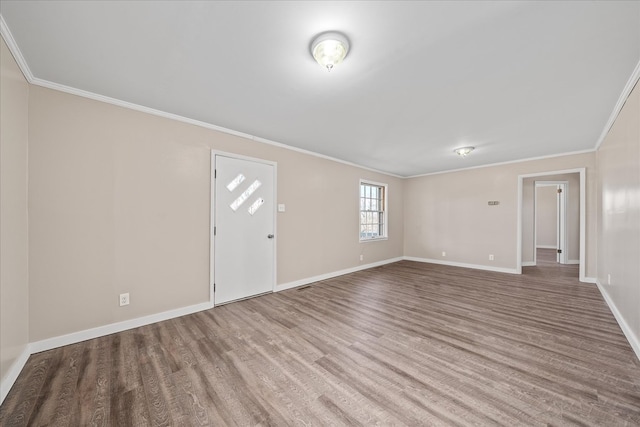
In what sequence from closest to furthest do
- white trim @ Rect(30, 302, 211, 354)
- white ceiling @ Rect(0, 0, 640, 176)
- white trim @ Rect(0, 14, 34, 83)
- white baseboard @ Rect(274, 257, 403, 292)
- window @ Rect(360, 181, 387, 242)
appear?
white ceiling @ Rect(0, 0, 640, 176)
white trim @ Rect(0, 14, 34, 83)
white trim @ Rect(30, 302, 211, 354)
white baseboard @ Rect(274, 257, 403, 292)
window @ Rect(360, 181, 387, 242)

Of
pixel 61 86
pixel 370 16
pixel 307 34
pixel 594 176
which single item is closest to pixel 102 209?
pixel 61 86

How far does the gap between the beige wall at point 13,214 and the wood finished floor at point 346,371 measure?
358mm

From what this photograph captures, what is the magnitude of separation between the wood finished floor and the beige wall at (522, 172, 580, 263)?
3.32 meters

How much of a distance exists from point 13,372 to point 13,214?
1.19 metres

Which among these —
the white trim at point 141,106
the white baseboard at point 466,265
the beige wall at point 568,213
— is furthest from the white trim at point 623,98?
the white baseboard at point 466,265

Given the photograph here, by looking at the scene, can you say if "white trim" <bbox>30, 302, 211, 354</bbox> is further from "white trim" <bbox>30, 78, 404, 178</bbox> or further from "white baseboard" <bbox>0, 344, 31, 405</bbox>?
"white trim" <bbox>30, 78, 404, 178</bbox>

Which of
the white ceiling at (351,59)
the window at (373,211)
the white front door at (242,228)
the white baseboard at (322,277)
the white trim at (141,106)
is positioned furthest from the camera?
the window at (373,211)

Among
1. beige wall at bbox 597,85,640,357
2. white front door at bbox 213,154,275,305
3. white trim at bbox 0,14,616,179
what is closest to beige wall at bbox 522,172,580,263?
white trim at bbox 0,14,616,179

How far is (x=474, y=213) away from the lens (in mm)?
5949

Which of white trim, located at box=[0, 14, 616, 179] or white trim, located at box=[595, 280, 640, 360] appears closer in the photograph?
white trim, located at box=[0, 14, 616, 179]

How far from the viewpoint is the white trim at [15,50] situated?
1627mm

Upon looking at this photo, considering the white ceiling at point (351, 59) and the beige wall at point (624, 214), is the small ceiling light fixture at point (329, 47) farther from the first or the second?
the beige wall at point (624, 214)

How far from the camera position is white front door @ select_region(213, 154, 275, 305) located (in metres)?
3.42

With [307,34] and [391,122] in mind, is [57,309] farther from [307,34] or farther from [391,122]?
[391,122]
